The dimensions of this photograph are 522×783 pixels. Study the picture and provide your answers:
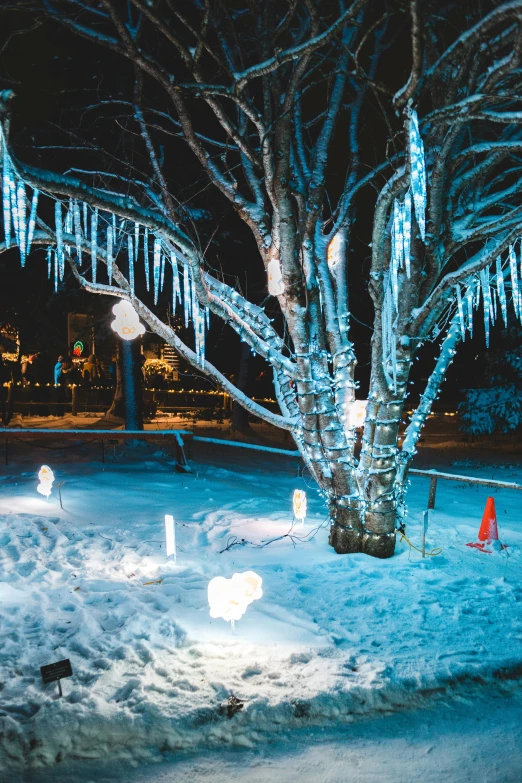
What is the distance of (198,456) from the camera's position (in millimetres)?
15594

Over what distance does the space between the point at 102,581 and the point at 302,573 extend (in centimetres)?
229

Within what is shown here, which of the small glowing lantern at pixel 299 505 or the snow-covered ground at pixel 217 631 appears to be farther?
the small glowing lantern at pixel 299 505

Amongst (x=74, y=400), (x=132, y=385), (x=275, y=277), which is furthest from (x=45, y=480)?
(x=74, y=400)

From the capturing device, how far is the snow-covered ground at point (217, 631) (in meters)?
3.91

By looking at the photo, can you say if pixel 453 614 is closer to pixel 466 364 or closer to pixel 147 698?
pixel 147 698

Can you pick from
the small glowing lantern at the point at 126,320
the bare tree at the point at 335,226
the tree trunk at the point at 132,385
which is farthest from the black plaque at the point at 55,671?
the tree trunk at the point at 132,385

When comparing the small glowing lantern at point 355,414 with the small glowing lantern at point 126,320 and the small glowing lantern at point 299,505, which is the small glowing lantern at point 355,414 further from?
A: the small glowing lantern at point 126,320

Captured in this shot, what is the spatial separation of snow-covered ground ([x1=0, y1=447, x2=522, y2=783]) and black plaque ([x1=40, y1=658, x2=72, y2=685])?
0.23 meters

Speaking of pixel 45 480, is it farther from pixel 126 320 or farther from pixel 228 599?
pixel 228 599

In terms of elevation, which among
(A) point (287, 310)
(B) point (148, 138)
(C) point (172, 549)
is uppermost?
(B) point (148, 138)

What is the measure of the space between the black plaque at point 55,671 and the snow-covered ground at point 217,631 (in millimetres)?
225

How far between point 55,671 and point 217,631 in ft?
5.32

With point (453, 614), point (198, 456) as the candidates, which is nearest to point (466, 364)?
point (198, 456)

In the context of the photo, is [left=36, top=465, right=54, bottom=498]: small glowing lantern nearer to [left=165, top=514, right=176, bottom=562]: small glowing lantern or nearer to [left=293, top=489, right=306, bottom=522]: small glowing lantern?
[left=165, top=514, right=176, bottom=562]: small glowing lantern
